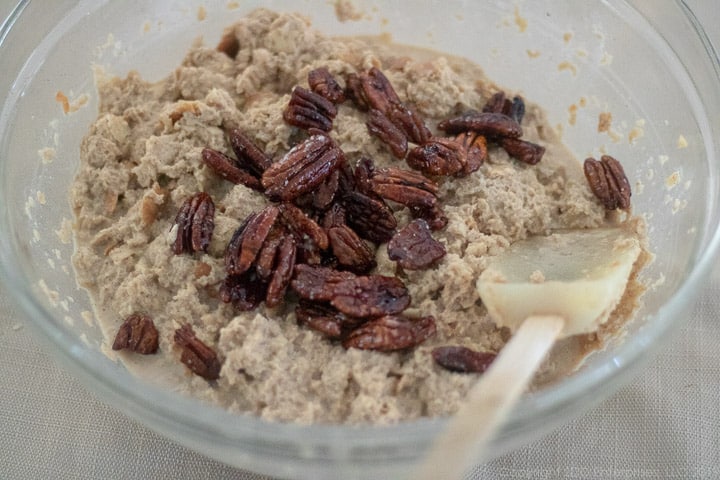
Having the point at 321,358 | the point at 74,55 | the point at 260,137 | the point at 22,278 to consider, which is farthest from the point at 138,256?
the point at 74,55

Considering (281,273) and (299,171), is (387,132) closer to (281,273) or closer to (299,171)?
(299,171)

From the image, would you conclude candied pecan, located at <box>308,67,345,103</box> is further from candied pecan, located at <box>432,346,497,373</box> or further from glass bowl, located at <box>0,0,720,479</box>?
candied pecan, located at <box>432,346,497,373</box>

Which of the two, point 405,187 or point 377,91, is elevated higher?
point 377,91

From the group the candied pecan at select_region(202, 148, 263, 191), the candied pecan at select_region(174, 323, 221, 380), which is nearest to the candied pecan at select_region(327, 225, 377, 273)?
the candied pecan at select_region(202, 148, 263, 191)

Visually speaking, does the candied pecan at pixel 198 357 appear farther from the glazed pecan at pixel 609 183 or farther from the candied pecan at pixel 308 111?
the glazed pecan at pixel 609 183

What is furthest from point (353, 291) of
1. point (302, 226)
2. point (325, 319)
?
point (302, 226)

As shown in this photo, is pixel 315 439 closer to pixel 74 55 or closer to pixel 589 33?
pixel 74 55
